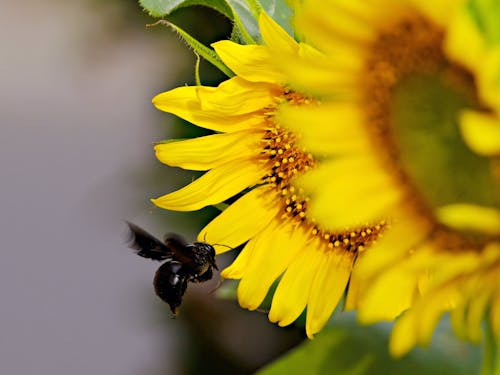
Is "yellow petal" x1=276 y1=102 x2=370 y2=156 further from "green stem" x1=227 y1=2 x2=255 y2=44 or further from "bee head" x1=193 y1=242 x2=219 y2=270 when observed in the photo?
"bee head" x1=193 y1=242 x2=219 y2=270

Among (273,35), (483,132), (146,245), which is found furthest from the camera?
(146,245)

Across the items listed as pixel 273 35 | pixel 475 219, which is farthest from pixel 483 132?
pixel 273 35

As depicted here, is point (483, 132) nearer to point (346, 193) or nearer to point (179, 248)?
point (346, 193)

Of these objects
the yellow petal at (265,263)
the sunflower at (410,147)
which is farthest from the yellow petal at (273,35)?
the yellow petal at (265,263)

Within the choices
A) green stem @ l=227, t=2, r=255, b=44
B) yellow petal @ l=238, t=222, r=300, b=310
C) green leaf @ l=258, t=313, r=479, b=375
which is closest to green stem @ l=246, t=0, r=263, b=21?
green stem @ l=227, t=2, r=255, b=44

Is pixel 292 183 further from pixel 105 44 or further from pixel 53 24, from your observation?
pixel 53 24

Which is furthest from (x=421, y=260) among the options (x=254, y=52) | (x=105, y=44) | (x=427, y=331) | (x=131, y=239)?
(x=105, y=44)
